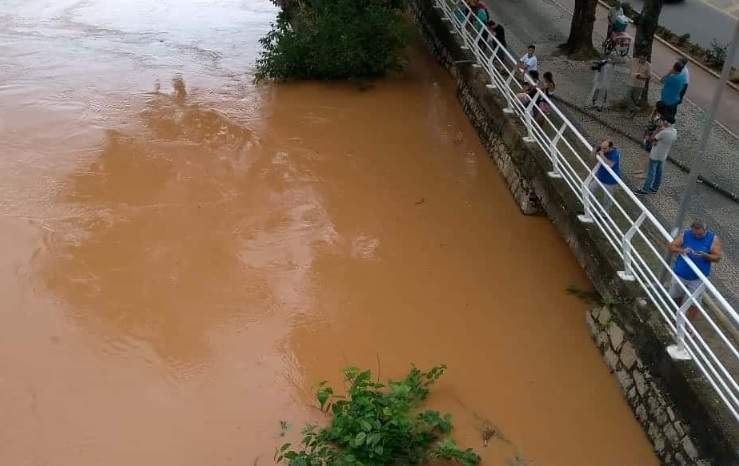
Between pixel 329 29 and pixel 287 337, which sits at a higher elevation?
pixel 329 29

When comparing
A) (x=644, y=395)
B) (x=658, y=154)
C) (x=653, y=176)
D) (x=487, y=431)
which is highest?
(x=658, y=154)

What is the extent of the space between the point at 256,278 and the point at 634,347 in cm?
507

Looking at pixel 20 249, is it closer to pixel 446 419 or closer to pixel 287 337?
pixel 287 337

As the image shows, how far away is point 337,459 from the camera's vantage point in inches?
245

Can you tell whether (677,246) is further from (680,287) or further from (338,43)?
(338,43)

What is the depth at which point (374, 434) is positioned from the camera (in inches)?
248

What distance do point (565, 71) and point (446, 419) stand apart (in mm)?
9542

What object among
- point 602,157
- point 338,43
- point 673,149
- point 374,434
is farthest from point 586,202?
point 338,43

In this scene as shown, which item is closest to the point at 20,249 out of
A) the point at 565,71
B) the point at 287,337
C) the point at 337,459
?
the point at 287,337

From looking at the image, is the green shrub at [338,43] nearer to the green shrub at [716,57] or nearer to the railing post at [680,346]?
the green shrub at [716,57]

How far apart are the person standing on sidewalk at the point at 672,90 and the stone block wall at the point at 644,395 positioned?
3.67 m

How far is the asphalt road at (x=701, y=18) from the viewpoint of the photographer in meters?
17.9

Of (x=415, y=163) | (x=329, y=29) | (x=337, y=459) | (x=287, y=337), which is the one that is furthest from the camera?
(x=329, y=29)

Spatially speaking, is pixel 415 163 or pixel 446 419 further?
pixel 415 163
